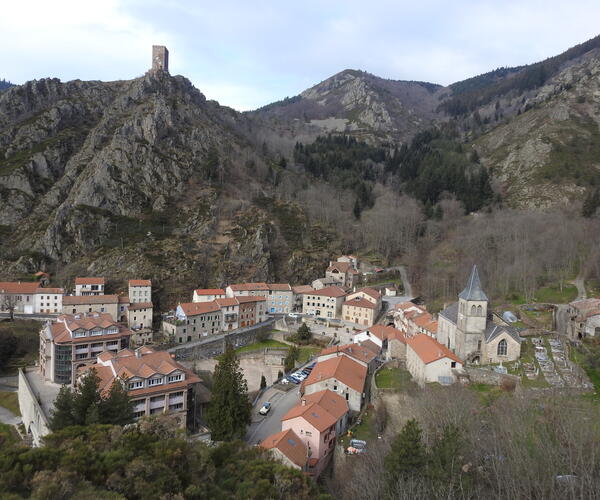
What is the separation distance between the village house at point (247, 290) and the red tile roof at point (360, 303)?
12.3 meters

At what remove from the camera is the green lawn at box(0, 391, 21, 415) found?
4234cm

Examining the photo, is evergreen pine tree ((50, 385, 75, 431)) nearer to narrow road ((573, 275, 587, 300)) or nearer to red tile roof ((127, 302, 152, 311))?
red tile roof ((127, 302, 152, 311))

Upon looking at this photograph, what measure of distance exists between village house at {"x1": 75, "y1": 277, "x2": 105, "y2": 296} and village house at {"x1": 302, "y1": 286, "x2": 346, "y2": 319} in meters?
29.8

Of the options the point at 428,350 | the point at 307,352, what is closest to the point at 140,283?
the point at 307,352

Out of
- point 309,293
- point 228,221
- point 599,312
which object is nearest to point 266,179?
point 228,221

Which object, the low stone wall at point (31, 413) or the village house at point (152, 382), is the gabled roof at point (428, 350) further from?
the low stone wall at point (31, 413)

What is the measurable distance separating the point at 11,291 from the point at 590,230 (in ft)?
277

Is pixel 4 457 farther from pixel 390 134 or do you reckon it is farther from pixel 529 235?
pixel 390 134

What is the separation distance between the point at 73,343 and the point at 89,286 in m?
20.7

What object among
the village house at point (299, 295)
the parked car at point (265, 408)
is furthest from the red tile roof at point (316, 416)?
the village house at point (299, 295)

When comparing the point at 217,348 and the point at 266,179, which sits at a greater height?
the point at 266,179

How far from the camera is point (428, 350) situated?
36688 millimetres

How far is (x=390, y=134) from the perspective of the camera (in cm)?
19350

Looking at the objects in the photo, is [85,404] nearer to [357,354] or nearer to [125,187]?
[357,354]
